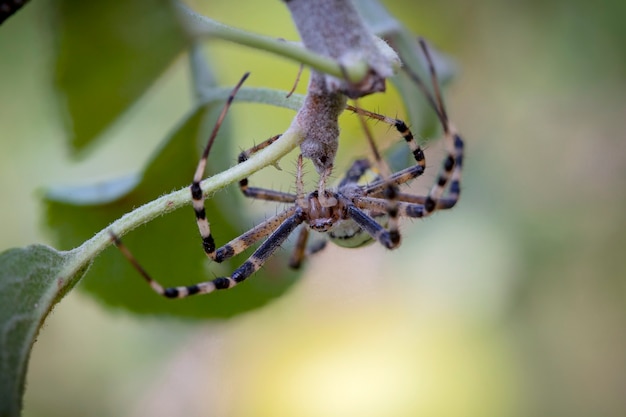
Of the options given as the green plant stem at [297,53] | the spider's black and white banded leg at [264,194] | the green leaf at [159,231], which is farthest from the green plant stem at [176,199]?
the spider's black and white banded leg at [264,194]

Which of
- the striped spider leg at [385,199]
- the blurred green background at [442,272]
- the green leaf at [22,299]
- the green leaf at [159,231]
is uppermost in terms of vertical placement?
the green leaf at [22,299]

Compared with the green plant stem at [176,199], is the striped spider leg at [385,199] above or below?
below

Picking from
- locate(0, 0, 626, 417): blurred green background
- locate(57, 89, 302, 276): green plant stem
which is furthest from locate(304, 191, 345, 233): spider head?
locate(57, 89, 302, 276): green plant stem

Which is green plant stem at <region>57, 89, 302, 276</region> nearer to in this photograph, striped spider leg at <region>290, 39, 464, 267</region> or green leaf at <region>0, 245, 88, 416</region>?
green leaf at <region>0, 245, 88, 416</region>

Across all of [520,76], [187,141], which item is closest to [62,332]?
[187,141]

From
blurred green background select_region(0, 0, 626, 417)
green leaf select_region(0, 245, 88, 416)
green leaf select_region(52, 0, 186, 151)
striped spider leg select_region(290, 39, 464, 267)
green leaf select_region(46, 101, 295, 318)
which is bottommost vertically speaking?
blurred green background select_region(0, 0, 626, 417)

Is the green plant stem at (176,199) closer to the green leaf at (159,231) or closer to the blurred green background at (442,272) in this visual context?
the green leaf at (159,231)

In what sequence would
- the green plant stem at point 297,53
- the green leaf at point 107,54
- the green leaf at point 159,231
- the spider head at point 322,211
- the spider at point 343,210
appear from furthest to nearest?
the spider head at point 322,211 < the spider at point 343,210 < the green leaf at point 159,231 < the green leaf at point 107,54 < the green plant stem at point 297,53
